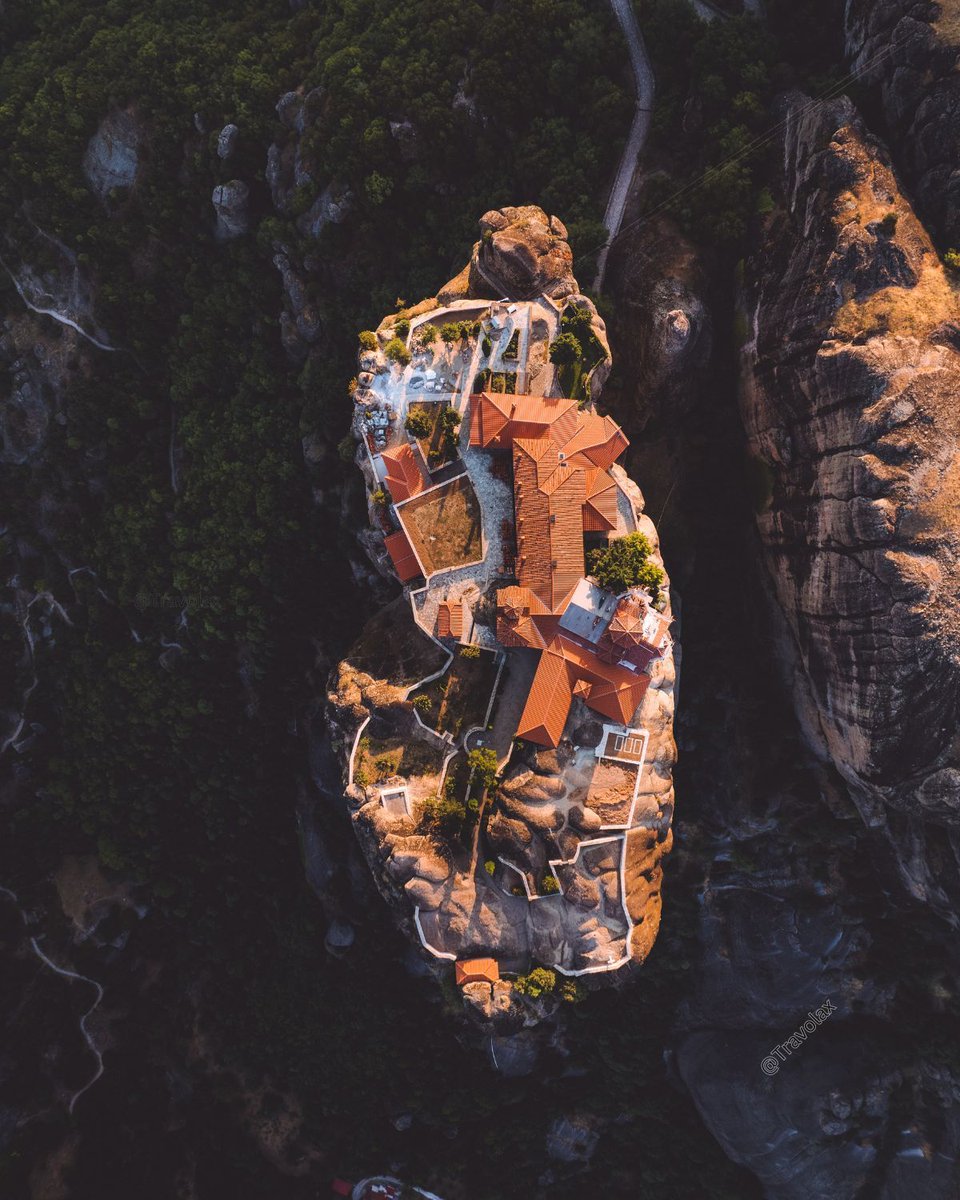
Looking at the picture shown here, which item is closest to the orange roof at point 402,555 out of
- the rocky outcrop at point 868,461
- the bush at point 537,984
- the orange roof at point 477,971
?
the orange roof at point 477,971

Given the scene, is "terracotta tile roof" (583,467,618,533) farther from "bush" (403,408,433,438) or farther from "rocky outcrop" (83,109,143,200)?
"rocky outcrop" (83,109,143,200)

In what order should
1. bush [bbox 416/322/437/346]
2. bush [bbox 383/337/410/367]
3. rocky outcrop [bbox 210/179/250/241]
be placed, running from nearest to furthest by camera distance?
1. bush [bbox 383/337/410/367]
2. bush [bbox 416/322/437/346]
3. rocky outcrop [bbox 210/179/250/241]

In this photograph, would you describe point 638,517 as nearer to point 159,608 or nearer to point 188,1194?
point 159,608

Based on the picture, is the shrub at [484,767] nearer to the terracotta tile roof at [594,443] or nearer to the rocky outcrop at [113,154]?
the terracotta tile roof at [594,443]

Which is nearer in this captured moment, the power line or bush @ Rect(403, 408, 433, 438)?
the power line

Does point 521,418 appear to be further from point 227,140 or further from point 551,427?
point 227,140

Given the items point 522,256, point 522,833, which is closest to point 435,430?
point 522,256

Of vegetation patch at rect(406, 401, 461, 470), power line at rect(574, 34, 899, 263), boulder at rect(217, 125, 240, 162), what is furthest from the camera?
boulder at rect(217, 125, 240, 162)

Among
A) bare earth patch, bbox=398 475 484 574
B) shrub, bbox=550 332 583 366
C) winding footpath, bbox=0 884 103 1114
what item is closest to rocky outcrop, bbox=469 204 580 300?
shrub, bbox=550 332 583 366
